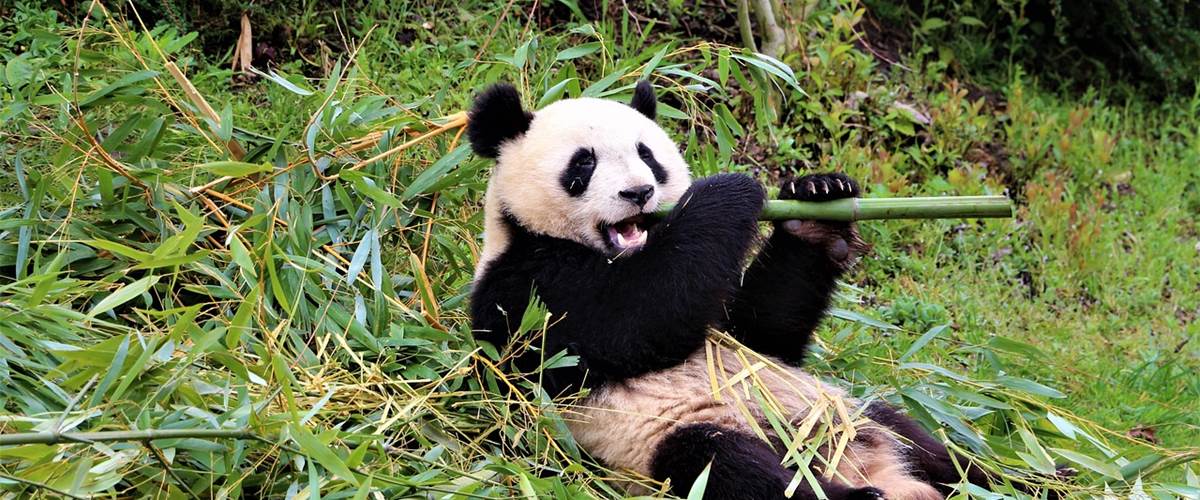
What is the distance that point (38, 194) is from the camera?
159 inches

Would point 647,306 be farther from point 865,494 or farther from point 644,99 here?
point 644,99

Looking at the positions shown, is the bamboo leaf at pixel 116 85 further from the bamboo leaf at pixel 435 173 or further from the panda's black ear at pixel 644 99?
the panda's black ear at pixel 644 99

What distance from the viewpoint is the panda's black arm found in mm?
3637

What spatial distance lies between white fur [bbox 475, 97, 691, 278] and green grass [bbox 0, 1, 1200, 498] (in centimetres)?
44

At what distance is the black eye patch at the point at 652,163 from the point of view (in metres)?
3.98

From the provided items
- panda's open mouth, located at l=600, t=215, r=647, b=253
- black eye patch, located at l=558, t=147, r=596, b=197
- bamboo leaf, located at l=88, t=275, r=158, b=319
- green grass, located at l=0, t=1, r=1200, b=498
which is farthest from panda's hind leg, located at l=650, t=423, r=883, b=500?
bamboo leaf, located at l=88, t=275, r=158, b=319

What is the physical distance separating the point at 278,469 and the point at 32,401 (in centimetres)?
69

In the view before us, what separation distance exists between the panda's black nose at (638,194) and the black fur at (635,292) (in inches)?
3.8

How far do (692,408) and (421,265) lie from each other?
1231mm

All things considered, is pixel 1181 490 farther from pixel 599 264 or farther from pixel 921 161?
pixel 921 161

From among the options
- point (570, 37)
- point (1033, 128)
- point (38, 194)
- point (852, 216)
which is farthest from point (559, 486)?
point (1033, 128)

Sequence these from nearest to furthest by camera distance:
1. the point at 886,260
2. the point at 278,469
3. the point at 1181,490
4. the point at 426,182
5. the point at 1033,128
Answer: the point at 278,469 → the point at 1181,490 → the point at 426,182 → the point at 886,260 → the point at 1033,128

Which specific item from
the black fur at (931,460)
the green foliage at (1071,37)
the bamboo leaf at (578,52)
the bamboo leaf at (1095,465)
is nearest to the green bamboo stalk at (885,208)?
the black fur at (931,460)

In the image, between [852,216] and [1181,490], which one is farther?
[852,216]
